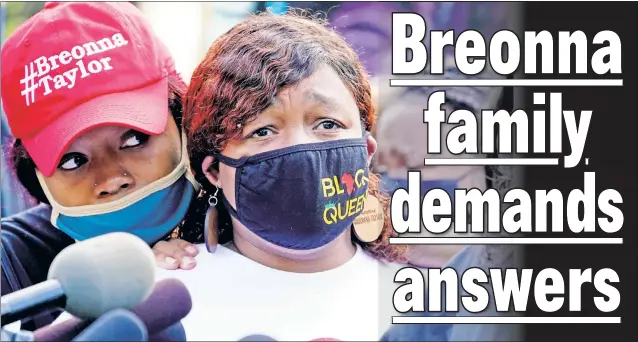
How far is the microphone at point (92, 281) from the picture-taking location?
1759 mm

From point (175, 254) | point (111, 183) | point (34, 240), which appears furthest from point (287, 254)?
point (34, 240)

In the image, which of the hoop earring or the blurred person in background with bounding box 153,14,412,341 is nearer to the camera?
the blurred person in background with bounding box 153,14,412,341

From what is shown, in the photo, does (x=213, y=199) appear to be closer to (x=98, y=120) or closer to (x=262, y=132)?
(x=262, y=132)

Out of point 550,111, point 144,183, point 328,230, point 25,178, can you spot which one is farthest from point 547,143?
point 25,178

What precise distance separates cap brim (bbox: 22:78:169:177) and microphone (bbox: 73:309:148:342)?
59 cm

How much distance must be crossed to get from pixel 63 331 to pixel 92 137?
2.00 ft

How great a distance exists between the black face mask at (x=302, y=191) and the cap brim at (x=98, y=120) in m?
0.26

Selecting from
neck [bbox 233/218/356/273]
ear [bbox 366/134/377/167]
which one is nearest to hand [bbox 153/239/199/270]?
neck [bbox 233/218/356/273]

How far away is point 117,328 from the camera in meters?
1.82

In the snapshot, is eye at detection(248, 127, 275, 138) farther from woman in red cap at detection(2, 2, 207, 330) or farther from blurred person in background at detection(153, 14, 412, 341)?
woman in red cap at detection(2, 2, 207, 330)

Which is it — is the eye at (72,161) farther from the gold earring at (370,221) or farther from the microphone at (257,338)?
the gold earring at (370,221)

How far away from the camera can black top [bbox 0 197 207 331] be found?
222 centimetres

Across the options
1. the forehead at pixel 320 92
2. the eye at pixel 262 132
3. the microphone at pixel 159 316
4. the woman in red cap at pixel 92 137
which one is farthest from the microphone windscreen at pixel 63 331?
the forehead at pixel 320 92

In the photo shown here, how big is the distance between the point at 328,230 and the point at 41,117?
3.22ft
